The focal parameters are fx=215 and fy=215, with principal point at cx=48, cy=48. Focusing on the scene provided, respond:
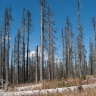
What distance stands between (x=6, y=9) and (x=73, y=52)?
66.6 ft

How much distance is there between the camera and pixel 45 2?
26.9 metres

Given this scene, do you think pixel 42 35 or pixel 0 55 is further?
pixel 0 55

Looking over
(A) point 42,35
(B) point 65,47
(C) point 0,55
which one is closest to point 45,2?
(A) point 42,35

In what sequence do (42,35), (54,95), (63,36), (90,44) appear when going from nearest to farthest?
(54,95)
(42,35)
(63,36)
(90,44)

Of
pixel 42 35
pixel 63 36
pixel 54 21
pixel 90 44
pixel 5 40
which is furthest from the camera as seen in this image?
pixel 90 44

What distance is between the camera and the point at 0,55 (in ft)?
131

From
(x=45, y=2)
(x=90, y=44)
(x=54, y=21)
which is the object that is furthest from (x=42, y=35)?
(x=90, y=44)

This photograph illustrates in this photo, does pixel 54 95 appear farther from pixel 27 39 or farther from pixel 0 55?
pixel 0 55

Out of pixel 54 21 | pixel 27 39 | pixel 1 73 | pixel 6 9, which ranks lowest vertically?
pixel 1 73

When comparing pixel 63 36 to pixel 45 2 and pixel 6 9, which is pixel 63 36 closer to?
pixel 6 9

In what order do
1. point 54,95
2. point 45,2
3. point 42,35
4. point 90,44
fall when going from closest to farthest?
point 54,95
point 42,35
point 45,2
point 90,44

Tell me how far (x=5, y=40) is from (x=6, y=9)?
4937mm

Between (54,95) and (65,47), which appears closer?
(54,95)

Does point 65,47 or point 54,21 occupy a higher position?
point 54,21
